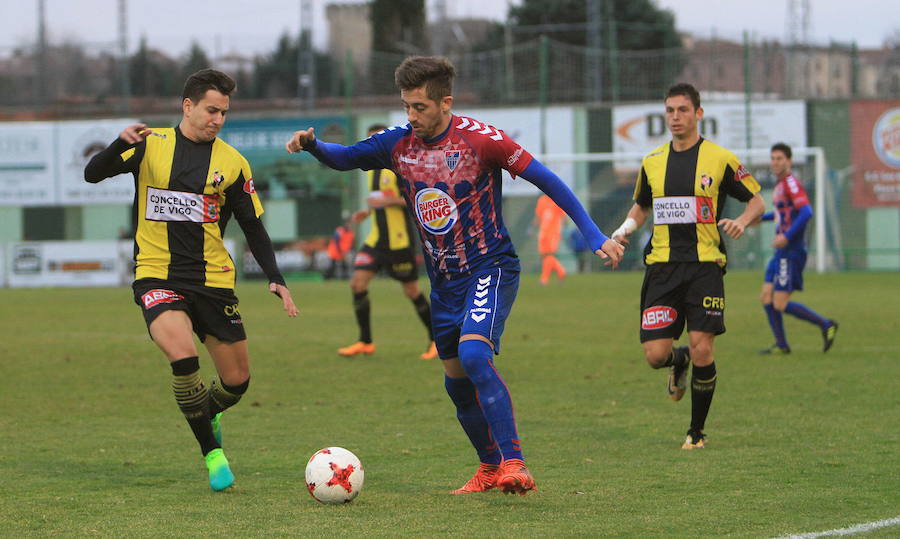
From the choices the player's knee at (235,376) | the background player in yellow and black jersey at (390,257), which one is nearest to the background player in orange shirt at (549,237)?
the background player in yellow and black jersey at (390,257)

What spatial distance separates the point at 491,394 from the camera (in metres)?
5.99

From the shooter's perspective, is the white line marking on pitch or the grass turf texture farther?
the grass turf texture

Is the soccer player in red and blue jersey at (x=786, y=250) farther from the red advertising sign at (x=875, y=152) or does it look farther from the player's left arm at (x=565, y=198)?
the red advertising sign at (x=875, y=152)

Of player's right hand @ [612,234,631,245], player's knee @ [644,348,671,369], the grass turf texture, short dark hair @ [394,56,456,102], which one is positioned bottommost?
the grass turf texture

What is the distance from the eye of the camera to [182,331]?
6359 millimetres

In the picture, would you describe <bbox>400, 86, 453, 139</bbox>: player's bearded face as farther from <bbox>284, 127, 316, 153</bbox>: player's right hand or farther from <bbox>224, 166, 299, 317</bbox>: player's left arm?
<bbox>224, 166, 299, 317</bbox>: player's left arm

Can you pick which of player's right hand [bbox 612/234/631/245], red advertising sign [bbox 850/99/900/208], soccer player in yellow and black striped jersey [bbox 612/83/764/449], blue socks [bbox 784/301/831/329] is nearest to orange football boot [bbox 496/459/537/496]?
player's right hand [bbox 612/234/631/245]

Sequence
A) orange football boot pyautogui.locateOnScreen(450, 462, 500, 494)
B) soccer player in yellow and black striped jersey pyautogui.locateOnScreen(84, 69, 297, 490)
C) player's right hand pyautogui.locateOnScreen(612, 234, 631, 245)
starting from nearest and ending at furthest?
orange football boot pyautogui.locateOnScreen(450, 462, 500, 494)
soccer player in yellow and black striped jersey pyautogui.locateOnScreen(84, 69, 297, 490)
player's right hand pyautogui.locateOnScreen(612, 234, 631, 245)

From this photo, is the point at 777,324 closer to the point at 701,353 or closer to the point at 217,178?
the point at 701,353

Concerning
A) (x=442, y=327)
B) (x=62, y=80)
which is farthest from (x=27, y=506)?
(x=62, y=80)

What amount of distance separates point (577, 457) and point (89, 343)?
33.0ft

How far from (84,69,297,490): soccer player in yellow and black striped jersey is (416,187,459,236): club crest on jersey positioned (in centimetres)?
103

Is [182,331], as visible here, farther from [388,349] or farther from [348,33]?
[348,33]

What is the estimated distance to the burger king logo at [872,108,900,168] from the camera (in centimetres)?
3581
